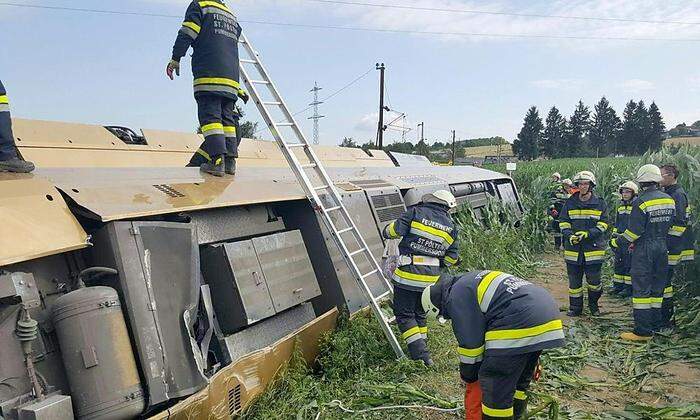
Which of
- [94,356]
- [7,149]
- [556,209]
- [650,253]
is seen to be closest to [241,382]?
[94,356]

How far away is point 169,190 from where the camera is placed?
3926mm

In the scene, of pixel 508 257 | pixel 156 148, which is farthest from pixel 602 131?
pixel 156 148

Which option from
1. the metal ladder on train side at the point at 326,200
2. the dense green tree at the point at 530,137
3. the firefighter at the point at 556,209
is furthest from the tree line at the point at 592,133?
the metal ladder on train side at the point at 326,200

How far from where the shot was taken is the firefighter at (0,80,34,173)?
3.55 meters

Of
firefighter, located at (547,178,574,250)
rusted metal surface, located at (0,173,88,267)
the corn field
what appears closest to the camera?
rusted metal surface, located at (0,173,88,267)

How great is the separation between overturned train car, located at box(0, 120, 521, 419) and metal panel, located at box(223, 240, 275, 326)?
12 mm

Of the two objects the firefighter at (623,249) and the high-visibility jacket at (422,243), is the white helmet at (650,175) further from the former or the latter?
the high-visibility jacket at (422,243)

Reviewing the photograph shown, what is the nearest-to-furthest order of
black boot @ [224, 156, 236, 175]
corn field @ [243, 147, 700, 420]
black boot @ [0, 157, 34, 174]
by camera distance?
black boot @ [0, 157, 34, 174] → corn field @ [243, 147, 700, 420] → black boot @ [224, 156, 236, 175]

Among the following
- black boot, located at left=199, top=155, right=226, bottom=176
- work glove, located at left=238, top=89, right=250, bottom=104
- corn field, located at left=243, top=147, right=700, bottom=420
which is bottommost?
corn field, located at left=243, top=147, right=700, bottom=420

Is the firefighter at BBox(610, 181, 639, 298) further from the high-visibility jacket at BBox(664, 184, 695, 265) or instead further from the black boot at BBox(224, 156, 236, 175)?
the black boot at BBox(224, 156, 236, 175)

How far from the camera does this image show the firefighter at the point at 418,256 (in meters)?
4.97

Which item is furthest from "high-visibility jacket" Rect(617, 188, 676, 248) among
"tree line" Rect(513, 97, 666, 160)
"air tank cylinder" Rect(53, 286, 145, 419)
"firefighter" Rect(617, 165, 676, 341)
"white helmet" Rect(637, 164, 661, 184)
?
"tree line" Rect(513, 97, 666, 160)

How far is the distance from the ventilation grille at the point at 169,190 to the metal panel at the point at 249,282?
501 mm

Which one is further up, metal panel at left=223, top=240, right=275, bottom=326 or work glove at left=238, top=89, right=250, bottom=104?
work glove at left=238, top=89, right=250, bottom=104
